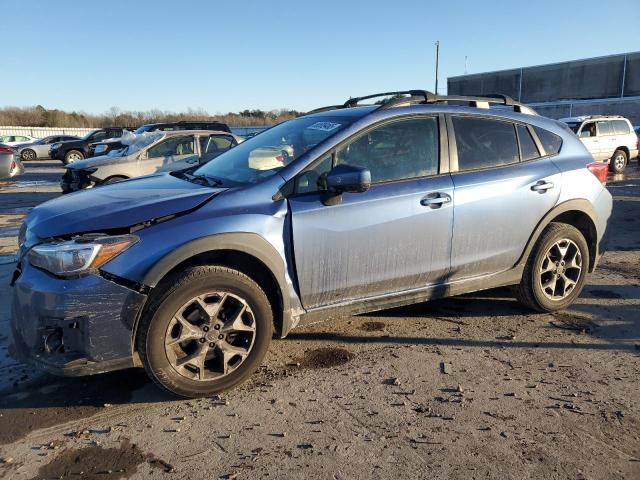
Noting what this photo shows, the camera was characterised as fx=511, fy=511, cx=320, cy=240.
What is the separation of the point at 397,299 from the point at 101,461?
7.24 feet

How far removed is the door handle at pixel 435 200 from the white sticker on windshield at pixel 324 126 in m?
0.84

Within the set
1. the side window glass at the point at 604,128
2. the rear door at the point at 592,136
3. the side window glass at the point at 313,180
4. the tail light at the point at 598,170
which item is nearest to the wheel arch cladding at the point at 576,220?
the tail light at the point at 598,170

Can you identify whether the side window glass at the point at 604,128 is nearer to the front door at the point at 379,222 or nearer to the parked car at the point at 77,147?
the front door at the point at 379,222

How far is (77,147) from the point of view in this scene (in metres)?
24.8

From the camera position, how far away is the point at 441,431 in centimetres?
288

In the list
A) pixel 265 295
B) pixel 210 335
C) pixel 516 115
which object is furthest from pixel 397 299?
pixel 516 115

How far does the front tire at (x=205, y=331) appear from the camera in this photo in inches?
119

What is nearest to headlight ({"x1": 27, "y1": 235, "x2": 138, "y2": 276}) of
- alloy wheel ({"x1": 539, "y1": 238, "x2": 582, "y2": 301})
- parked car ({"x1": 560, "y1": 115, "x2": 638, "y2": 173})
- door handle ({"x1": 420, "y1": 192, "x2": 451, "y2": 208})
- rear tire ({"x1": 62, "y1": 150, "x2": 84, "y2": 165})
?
door handle ({"x1": 420, "y1": 192, "x2": 451, "y2": 208})

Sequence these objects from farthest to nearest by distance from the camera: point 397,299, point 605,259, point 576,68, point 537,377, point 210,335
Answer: point 576,68 → point 605,259 → point 397,299 → point 537,377 → point 210,335

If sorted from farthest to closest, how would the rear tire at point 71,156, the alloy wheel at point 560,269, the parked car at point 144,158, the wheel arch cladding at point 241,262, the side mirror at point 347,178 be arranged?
the rear tire at point 71,156 → the parked car at point 144,158 → the alloy wheel at point 560,269 → the side mirror at point 347,178 → the wheel arch cladding at point 241,262

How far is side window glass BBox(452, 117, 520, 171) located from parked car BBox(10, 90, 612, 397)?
1 cm

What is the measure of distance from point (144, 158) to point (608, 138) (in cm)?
1470

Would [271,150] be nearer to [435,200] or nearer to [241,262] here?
[241,262]

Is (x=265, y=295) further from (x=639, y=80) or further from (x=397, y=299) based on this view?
(x=639, y=80)
